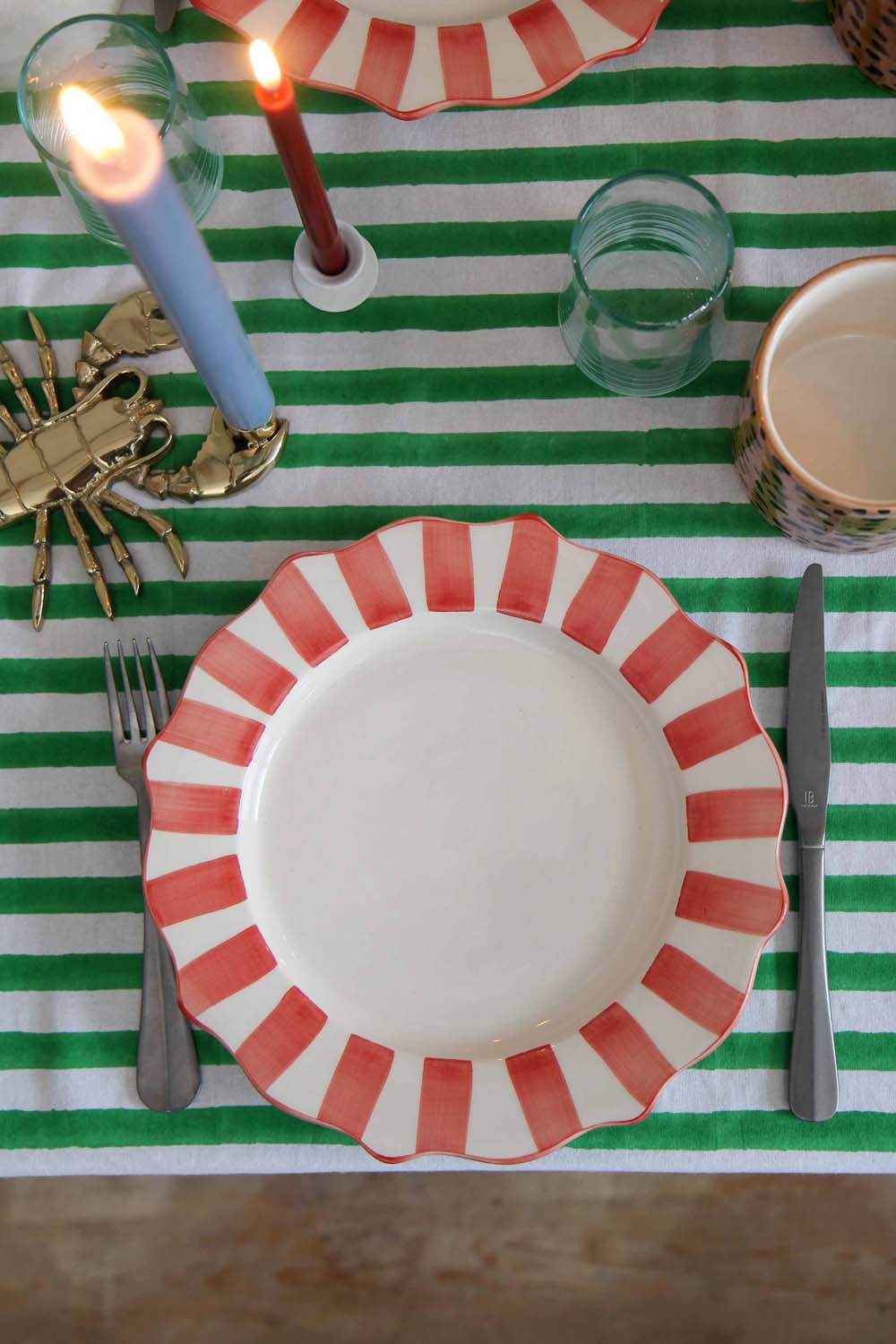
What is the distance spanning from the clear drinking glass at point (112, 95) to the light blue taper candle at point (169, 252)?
0.17m

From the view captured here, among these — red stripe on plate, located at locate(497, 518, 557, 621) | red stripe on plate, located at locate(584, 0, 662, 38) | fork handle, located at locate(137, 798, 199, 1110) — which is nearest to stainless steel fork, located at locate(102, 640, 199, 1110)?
fork handle, located at locate(137, 798, 199, 1110)

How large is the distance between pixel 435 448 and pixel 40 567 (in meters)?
0.24

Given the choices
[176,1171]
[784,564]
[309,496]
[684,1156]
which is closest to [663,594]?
[784,564]

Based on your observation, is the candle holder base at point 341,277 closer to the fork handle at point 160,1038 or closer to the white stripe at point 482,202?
the white stripe at point 482,202

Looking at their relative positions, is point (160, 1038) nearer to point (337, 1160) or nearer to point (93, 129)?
point (337, 1160)

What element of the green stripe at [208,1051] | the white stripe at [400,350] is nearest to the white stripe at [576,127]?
the white stripe at [400,350]

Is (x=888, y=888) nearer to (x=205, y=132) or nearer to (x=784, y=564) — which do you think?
(x=784, y=564)

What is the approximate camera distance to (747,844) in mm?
523

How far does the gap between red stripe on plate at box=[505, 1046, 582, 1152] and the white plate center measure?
13 millimetres

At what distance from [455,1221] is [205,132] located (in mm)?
720

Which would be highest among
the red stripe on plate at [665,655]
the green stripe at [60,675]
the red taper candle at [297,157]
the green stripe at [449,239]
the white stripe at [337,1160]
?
the green stripe at [449,239]

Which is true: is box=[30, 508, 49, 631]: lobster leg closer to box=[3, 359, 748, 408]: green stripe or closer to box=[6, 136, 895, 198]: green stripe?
box=[3, 359, 748, 408]: green stripe

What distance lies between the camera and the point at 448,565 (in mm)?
544

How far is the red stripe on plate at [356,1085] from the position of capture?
1.71ft
